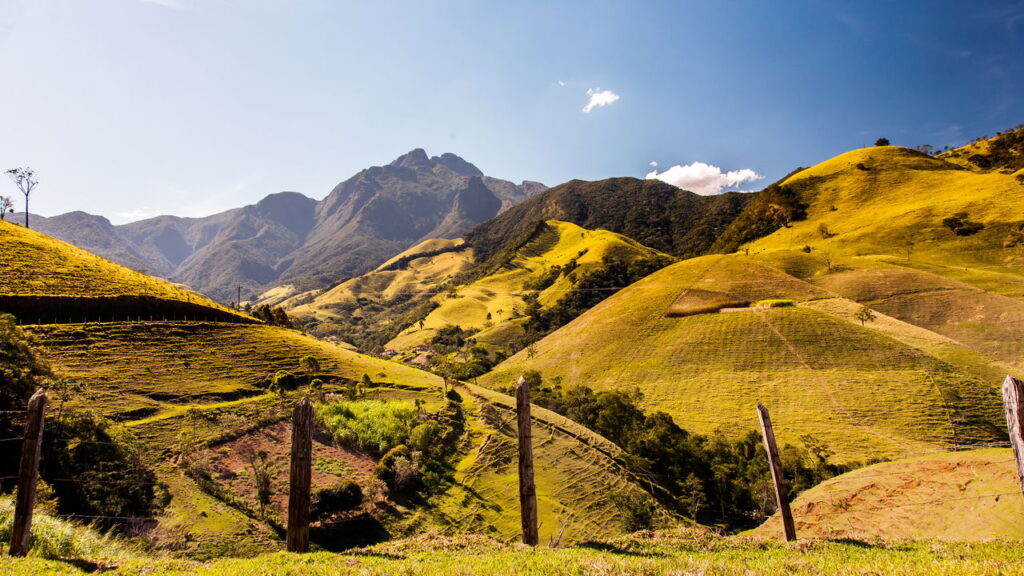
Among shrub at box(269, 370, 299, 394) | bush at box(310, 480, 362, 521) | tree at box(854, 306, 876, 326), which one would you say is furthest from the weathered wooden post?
tree at box(854, 306, 876, 326)

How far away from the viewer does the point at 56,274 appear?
145 feet

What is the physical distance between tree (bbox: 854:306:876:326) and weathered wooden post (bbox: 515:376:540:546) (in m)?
78.8

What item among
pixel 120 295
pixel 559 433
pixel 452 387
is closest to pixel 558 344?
pixel 452 387

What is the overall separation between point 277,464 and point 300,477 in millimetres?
17926

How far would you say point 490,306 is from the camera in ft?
578

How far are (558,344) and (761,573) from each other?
276 ft

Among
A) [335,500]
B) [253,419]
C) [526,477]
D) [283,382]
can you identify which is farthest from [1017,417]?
[283,382]

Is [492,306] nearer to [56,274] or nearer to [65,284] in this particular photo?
[56,274]

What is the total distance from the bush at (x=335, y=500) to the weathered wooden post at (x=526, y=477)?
13.9 metres

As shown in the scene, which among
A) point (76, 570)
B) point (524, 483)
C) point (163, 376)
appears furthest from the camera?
point (163, 376)

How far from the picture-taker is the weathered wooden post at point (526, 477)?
9.25 meters

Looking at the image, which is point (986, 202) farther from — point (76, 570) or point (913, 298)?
point (76, 570)

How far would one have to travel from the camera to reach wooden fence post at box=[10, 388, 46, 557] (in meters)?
8.09

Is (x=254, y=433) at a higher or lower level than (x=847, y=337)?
lower
